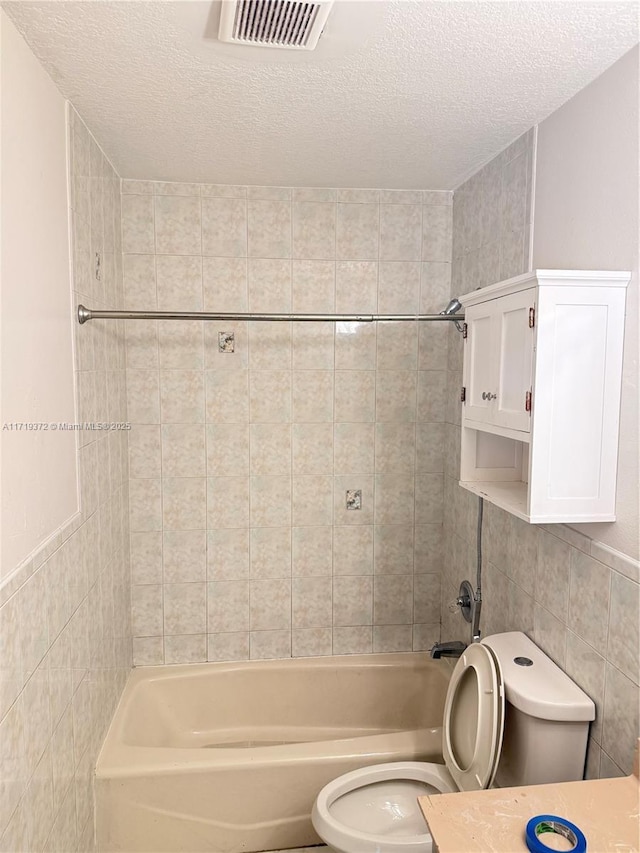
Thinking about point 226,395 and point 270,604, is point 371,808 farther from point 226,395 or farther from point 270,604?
point 226,395

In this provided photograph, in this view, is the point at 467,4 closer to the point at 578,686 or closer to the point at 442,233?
the point at 442,233

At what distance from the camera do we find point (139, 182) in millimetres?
2668

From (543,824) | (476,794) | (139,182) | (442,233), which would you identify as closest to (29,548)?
(476,794)

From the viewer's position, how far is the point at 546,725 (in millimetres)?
1697

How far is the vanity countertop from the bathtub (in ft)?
3.05

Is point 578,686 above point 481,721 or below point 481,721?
above

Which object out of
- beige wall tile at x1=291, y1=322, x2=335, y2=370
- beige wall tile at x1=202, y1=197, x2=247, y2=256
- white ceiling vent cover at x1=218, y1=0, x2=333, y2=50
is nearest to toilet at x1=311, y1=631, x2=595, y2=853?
beige wall tile at x1=291, y1=322, x2=335, y2=370

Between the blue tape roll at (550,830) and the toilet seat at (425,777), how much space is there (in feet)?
1.41

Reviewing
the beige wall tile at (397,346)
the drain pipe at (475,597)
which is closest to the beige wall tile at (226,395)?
the beige wall tile at (397,346)

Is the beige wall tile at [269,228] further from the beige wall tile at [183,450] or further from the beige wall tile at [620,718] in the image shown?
the beige wall tile at [620,718]

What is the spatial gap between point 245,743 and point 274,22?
2688mm

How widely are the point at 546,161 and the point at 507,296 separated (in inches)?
22.2

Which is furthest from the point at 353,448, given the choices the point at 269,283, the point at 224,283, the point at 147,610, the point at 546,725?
the point at 546,725

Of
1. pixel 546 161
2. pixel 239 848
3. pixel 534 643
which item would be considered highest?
pixel 546 161
